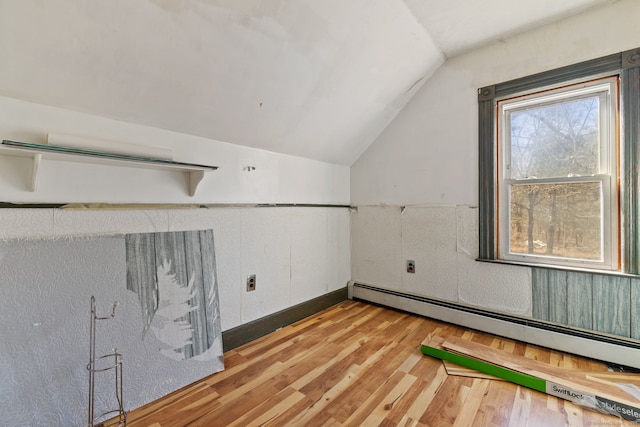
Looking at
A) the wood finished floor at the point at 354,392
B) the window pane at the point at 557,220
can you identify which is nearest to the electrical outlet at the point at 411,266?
the wood finished floor at the point at 354,392

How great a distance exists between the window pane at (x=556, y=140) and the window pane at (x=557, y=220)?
12 centimetres

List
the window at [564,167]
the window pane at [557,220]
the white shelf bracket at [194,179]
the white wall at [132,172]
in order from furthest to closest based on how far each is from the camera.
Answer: the window pane at [557,220], the window at [564,167], the white shelf bracket at [194,179], the white wall at [132,172]

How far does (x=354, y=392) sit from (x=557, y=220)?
6.46 ft

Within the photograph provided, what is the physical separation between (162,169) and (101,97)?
458mm

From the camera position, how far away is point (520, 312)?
2.24 metres

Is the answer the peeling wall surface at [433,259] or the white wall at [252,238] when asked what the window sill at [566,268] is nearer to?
the peeling wall surface at [433,259]

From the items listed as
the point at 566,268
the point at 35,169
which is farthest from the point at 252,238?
the point at 566,268

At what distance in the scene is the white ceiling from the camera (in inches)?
48.1

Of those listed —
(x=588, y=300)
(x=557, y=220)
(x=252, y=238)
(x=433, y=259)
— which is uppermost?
(x=557, y=220)

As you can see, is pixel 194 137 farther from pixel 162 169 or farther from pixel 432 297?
pixel 432 297

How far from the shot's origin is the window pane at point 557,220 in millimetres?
2033

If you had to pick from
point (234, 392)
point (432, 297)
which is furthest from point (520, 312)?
point (234, 392)

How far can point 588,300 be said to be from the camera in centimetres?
199

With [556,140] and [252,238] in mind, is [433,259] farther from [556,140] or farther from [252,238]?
[252,238]
